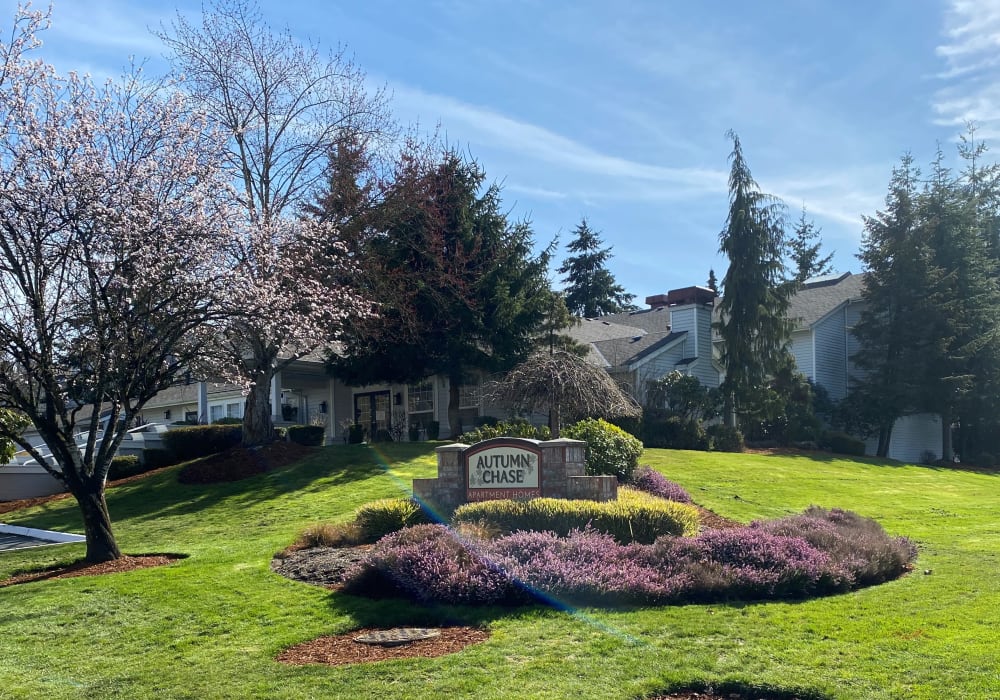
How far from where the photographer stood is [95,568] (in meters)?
11.5

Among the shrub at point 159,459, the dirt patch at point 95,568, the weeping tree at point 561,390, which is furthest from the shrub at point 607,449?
the shrub at point 159,459

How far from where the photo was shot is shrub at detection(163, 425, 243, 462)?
23.7 metres

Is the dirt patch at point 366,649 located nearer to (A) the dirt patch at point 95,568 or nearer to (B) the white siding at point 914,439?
(A) the dirt patch at point 95,568

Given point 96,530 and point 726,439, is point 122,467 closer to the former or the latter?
point 96,530

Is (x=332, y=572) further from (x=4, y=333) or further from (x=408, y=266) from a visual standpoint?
(x=408, y=266)

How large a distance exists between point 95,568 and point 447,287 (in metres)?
13.7

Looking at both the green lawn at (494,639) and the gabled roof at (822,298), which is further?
the gabled roof at (822,298)

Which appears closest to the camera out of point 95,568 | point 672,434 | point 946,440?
point 95,568

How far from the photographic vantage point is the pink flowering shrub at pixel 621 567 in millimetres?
8547

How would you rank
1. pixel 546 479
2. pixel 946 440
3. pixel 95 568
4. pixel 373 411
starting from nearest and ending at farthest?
pixel 95 568 < pixel 546 479 < pixel 373 411 < pixel 946 440

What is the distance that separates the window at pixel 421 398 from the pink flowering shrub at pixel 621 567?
64.5ft

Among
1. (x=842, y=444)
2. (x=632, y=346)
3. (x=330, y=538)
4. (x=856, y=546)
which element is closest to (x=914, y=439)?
(x=842, y=444)

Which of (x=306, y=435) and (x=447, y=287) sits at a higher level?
(x=447, y=287)

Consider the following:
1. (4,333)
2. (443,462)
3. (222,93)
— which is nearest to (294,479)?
(443,462)
